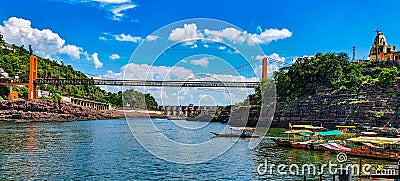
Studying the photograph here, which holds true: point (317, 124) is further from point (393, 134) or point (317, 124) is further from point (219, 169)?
point (219, 169)

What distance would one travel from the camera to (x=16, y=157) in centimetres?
3272

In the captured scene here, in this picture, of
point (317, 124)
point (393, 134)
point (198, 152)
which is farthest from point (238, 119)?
point (198, 152)

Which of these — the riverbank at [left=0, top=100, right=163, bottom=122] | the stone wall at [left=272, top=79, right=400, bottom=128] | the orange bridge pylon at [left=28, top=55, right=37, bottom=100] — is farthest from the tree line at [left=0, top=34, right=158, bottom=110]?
the stone wall at [left=272, top=79, right=400, bottom=128]

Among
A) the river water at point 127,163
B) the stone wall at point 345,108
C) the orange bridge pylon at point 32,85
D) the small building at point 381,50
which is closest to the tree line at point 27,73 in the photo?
the orange bridge pylon at point 32,85

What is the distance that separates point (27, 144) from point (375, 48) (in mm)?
94267

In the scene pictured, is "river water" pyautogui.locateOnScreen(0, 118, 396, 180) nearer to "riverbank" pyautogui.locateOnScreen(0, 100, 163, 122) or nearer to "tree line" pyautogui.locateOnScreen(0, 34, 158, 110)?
"riverbank" pyautogui.locateOnScreen(0, 100, 163, 122)

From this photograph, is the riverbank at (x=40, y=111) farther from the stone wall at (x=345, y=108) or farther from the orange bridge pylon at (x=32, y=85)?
the stone wall at (x=345, y=108)

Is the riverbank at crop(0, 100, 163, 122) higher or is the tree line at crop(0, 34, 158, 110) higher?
the tree line at crop(0, 34, 158, 110)

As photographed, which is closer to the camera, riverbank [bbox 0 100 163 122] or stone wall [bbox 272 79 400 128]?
stone wall [bbox 272 79 400 128]

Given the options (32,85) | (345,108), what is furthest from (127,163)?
(32,85)

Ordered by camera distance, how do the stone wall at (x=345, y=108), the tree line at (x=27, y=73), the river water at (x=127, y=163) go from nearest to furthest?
1. the river water at (x=127, y=163)
2. the stone wall at (x=345, y=108)
3. the tree line at (x=27, y=73)

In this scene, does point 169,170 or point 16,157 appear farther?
point 16,157

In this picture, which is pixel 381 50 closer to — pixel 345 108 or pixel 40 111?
pixel 345 108

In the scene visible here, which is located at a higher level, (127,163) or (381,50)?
(381,50)
